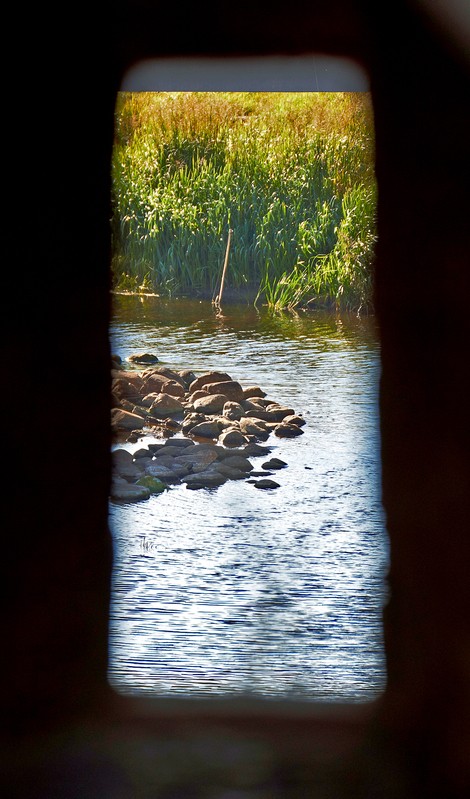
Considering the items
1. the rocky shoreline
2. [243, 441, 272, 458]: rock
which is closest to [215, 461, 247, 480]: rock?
the rocky shoreline

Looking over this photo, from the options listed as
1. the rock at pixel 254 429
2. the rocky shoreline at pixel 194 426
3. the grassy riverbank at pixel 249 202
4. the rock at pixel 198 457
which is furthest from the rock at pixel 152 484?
the grassy riverbank at pixel 249 202

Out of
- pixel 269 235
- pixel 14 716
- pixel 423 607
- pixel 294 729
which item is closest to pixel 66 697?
pixel 14 716

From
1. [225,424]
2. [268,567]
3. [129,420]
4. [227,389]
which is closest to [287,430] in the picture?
[225,424]

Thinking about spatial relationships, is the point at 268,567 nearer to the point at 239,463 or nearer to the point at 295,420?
the point at 239,463

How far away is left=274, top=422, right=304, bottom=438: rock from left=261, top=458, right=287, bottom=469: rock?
22 centimetres

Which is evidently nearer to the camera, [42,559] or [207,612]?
[42,559]

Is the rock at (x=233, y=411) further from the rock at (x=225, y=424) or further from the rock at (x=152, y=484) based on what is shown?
the rock at (x=152, y=484)

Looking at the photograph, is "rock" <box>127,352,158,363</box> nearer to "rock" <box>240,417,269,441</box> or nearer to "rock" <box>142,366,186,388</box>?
"rock" <box>142,366,186,388</box>

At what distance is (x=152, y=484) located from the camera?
7.48 feet

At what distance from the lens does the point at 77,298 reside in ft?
3.90

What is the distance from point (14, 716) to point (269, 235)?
2351 mm

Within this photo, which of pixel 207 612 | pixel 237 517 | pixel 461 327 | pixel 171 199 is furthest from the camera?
pixel 171 199

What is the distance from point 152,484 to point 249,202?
146 centimetres

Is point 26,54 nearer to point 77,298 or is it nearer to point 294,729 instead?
point 77,298
